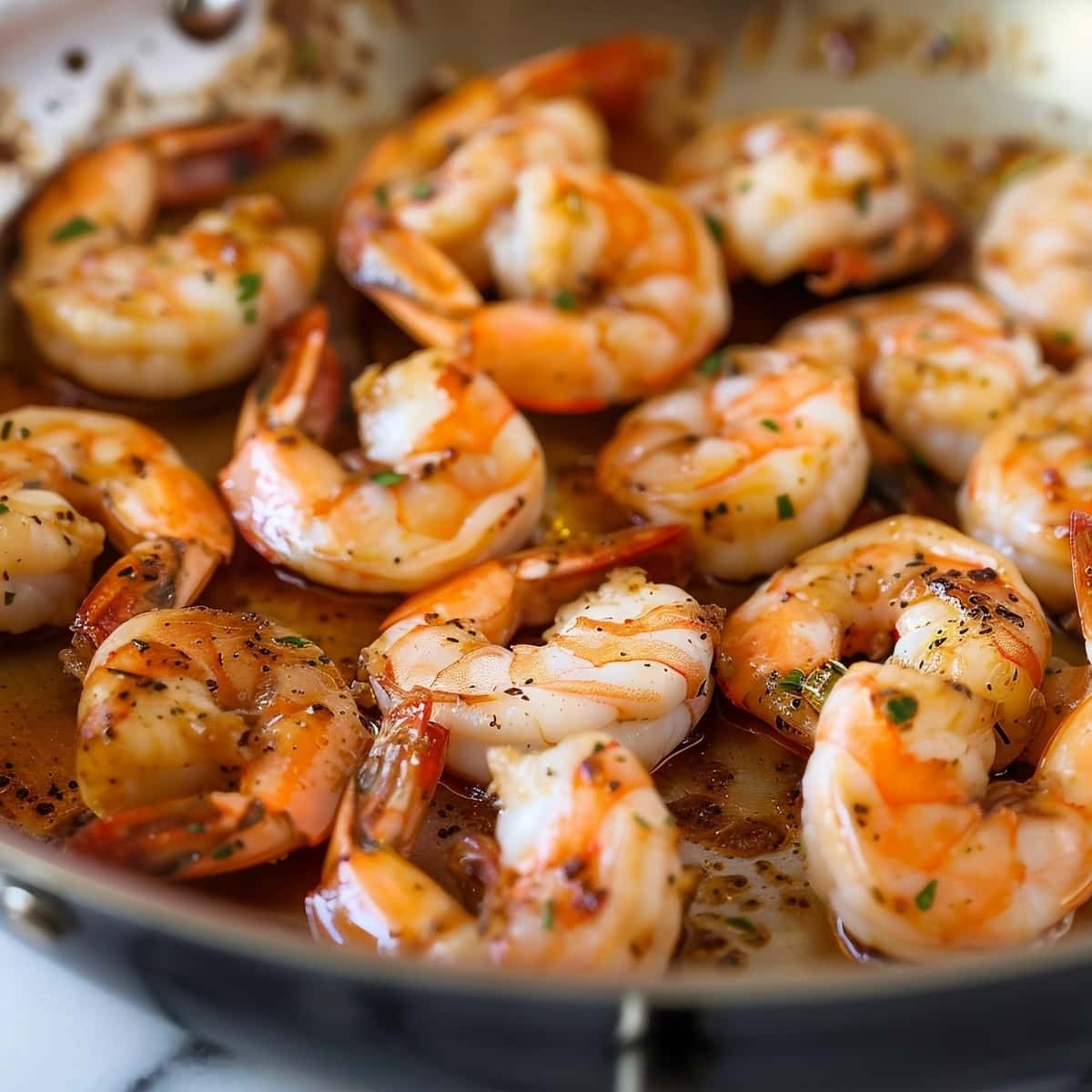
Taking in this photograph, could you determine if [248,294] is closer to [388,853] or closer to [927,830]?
[388,853]

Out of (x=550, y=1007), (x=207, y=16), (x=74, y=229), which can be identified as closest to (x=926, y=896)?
(x=550, y=1007)

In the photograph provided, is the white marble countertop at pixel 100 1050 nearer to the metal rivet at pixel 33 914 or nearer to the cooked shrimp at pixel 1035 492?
the metal rivet at pixel 33 914

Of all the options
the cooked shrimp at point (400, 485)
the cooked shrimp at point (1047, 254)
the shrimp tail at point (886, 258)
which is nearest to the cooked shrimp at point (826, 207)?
the shrimp tail at point (886, 258)

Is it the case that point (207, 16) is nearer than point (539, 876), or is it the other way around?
point (539, 876)

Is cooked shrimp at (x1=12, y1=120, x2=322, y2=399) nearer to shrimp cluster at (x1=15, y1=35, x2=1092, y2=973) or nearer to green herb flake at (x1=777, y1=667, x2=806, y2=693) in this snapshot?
shrimp cluster at (x1=15, y1=35, x2=1092, y2=973)

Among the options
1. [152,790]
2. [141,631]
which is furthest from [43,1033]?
[141,631]

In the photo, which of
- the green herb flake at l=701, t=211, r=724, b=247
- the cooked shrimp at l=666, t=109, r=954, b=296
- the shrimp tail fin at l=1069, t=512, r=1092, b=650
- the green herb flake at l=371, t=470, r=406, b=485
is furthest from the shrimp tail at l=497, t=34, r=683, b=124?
the shrimp tail fin at l=1069, t=512, r=1092, b=650
